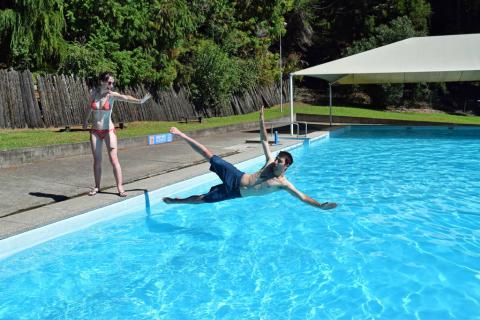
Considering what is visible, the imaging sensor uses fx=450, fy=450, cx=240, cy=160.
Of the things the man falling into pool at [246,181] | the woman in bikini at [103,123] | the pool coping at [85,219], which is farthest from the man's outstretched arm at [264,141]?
the pool coping at [85,219]

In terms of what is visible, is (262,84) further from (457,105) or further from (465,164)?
(465,164)

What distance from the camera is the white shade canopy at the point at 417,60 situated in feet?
48.5

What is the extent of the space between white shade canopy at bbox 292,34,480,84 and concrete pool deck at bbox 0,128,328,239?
567 cm

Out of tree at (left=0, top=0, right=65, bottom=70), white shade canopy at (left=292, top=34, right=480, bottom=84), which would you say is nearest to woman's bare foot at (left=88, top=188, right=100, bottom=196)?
tree at (left=0, top=0, right=65, bottom=70)

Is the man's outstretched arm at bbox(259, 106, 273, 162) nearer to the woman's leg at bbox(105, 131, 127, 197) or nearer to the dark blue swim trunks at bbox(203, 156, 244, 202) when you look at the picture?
the dark blue swim trunks at bbox(203, 156, 244, 202)

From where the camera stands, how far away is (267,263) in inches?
195

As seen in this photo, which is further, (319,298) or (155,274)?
(155,274)

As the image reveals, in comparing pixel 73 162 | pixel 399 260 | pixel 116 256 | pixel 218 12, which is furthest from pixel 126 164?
pixel 218 12

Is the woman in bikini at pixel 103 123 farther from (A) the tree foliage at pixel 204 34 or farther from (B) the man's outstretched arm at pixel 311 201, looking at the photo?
(A) the tree foliage at pixel 204 34

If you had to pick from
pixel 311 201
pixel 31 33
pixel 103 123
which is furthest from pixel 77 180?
pixel 31 33

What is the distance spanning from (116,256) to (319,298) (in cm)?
232

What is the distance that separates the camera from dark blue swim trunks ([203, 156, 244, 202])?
539 cm

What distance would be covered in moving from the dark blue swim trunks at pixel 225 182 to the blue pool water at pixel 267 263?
2.02 feet

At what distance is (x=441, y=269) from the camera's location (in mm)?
4797
